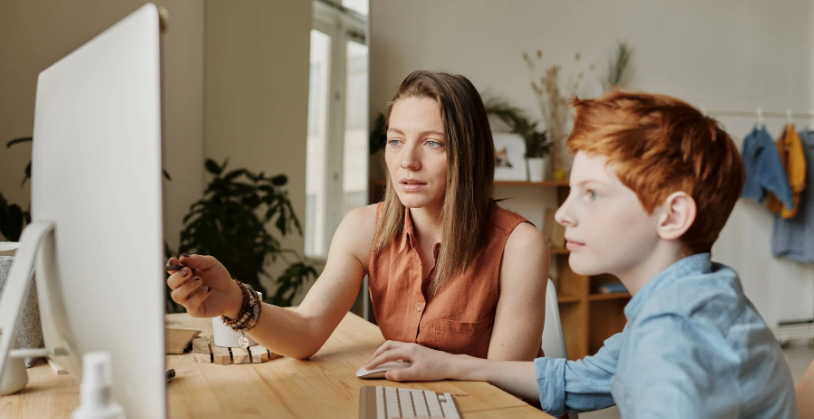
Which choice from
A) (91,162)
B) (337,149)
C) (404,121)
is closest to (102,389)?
(91,162)

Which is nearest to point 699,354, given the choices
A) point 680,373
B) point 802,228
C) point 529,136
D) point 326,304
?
point 680,373

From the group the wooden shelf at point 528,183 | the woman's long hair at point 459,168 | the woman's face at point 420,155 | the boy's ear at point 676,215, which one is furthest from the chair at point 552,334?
the wooden shelf at point 528,183

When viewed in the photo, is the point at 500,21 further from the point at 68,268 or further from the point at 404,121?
the point at 68,268

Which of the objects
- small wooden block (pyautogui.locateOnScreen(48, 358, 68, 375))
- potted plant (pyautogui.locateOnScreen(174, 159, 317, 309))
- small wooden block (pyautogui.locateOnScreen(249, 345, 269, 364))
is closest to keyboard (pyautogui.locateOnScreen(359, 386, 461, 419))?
small wooden block (pyautogui.locateOnScreen(249, 345, 269, 364))

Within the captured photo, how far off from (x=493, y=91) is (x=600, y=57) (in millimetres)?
879

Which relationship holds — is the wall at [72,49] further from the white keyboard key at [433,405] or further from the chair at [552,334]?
the white keyboard key at [433,405]

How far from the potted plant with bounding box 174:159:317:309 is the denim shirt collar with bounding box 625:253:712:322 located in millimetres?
2323

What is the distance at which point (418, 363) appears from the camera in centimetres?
116

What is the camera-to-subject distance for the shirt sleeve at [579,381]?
3.56 ft

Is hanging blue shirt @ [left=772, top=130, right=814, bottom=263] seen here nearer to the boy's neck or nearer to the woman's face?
the woman's face

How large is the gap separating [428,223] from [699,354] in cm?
81

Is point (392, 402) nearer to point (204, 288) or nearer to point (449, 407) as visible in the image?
point (449, 407)

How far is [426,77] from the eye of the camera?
145 cm

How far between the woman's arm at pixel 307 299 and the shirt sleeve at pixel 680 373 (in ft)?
2.25
